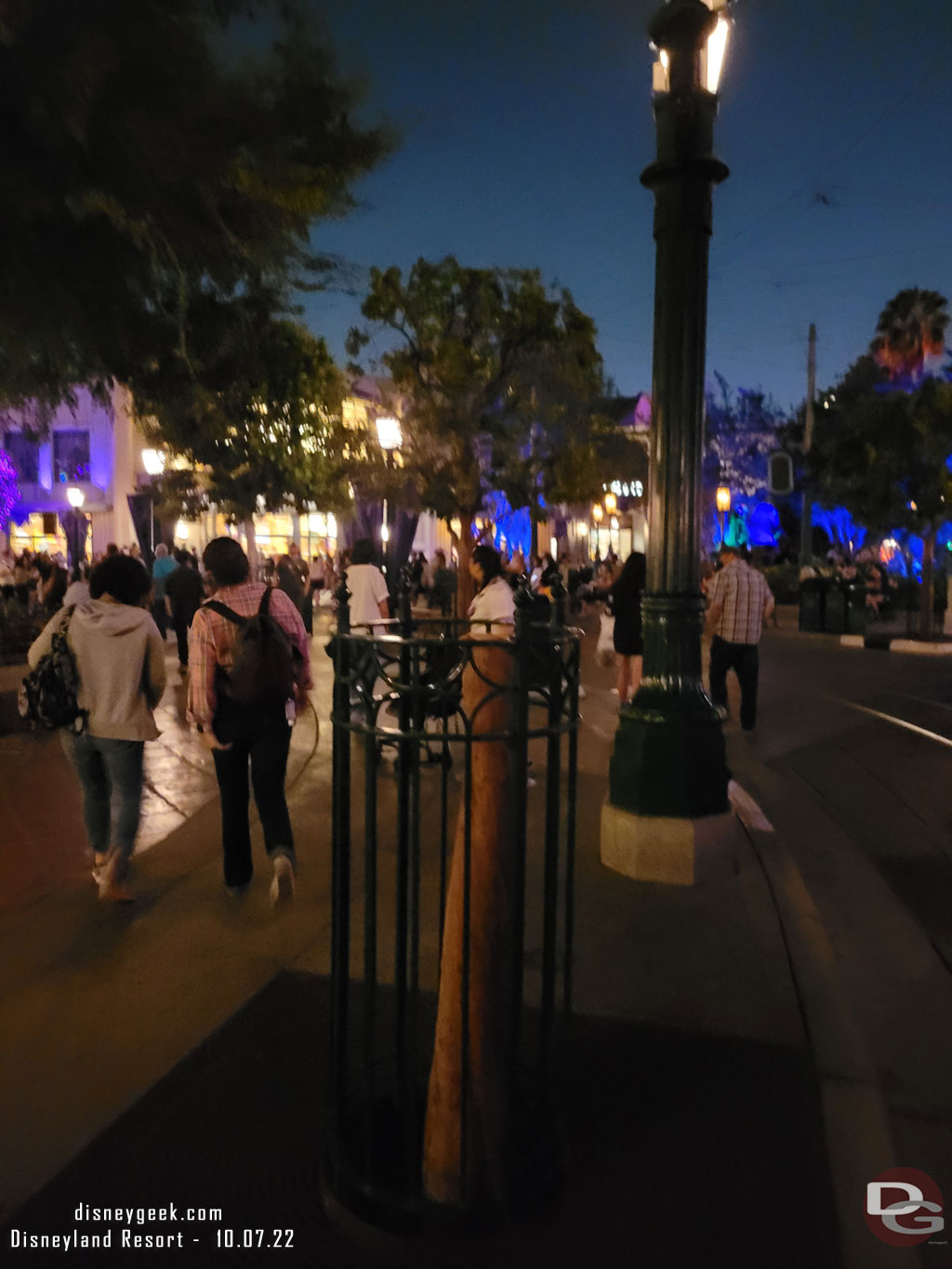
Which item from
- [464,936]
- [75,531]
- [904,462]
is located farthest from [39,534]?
[464,936]

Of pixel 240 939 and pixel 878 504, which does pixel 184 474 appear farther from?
pixel 240 939

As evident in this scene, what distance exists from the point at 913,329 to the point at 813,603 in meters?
22.6

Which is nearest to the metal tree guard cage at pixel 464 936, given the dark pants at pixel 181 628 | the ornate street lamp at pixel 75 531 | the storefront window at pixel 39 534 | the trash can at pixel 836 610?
the dark pants at pixel 181 628

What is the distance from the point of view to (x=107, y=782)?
5062 mm

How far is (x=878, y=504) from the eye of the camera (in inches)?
730

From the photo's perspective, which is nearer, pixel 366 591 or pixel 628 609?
pixel 366 591

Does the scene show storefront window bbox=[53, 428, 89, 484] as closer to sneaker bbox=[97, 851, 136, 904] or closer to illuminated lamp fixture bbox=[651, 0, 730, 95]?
sneaker bbox=[97, 851, 136, 904]

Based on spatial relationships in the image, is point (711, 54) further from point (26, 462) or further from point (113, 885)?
point (26, 462)

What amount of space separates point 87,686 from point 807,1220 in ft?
12.3

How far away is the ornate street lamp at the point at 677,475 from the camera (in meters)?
5.11

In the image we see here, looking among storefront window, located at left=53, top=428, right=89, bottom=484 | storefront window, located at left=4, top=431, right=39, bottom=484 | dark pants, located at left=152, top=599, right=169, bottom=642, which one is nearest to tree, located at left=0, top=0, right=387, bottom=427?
dark pants, located at left=152, top=599, right=169, bottom=642

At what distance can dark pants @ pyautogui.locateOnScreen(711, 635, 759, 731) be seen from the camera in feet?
30.4

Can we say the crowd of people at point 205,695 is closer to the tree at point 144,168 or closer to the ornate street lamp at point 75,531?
the tree at point 144,168

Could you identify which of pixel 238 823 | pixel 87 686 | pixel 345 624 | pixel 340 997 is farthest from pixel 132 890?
pixel 345 624
